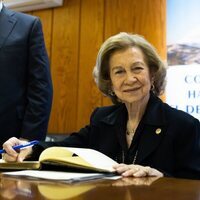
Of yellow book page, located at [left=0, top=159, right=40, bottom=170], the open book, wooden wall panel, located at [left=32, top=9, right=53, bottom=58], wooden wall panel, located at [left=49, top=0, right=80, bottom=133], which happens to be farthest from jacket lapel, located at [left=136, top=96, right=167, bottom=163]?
wooden wall panel, located at [left=32, top=9, right=53, bottom=58]

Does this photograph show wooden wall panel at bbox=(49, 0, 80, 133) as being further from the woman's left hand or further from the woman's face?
the woman's left hand

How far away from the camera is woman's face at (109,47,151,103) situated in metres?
1.55

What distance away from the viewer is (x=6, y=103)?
1951 mm

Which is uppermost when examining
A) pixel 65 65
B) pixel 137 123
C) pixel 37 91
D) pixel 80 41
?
pixel 80 41

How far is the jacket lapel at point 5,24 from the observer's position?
1994 millimetres

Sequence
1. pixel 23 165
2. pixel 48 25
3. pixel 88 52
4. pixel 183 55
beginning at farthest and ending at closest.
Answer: pixel 48 25 → pixel 88 52 → pixel 183 55 → pixel 23 165

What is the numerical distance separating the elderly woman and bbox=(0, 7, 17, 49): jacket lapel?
0.59 m

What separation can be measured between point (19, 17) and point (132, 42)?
794mm

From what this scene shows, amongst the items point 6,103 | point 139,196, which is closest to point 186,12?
point 6,103

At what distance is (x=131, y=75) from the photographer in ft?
5.09

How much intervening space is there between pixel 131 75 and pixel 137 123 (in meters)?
0.21

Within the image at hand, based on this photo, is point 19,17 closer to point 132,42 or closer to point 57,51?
point 132,42

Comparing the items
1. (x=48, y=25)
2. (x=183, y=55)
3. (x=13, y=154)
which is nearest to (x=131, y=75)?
(x=13, y=154)

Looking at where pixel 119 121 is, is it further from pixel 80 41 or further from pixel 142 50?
pixel 80 41
